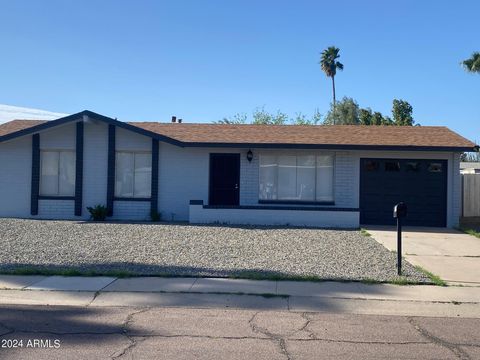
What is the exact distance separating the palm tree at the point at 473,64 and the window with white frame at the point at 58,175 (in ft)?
89.1

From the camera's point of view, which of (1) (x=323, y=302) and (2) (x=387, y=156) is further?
(2) (x=387, y=156)

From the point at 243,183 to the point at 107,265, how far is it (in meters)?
9.05

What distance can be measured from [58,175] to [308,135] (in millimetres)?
9433

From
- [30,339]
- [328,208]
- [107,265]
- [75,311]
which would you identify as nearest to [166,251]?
[107,265]

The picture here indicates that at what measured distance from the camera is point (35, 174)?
18.8 meters

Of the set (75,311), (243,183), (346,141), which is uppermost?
(346,141)

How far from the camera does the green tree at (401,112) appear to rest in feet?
146

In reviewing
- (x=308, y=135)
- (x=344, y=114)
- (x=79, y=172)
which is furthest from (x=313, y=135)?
(x=344, y=114)

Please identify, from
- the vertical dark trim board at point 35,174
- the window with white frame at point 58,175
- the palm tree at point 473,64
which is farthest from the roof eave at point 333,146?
the palm tree at point 473,64

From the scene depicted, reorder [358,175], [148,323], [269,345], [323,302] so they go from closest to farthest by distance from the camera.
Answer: [269,345]
[148,323]
[323,302]
[358,175]

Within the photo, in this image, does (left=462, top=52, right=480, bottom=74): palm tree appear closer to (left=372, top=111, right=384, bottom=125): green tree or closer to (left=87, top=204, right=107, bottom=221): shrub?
(left=372, top=111, right=384, bottom=125): green tree

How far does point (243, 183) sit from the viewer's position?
18.7 m

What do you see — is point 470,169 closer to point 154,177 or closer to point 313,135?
point 313,135

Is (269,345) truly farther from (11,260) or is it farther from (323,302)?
(11,260)
